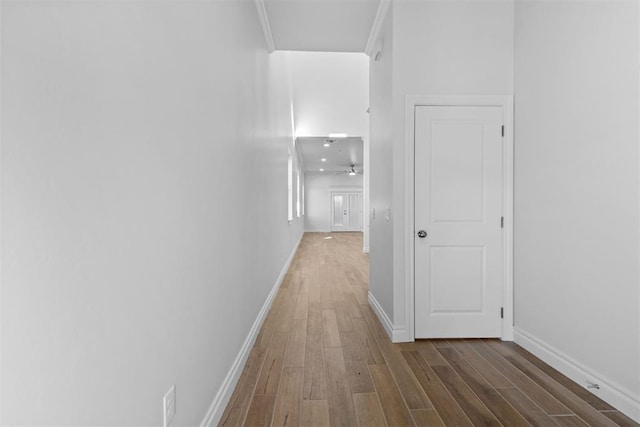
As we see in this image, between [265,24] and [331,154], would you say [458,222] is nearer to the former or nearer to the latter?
[265,24]

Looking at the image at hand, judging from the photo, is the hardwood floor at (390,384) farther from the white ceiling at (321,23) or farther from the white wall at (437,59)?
the white ceiling at (321,23)

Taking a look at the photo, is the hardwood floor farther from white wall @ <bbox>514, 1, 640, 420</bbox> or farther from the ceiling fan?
the ceiling fan

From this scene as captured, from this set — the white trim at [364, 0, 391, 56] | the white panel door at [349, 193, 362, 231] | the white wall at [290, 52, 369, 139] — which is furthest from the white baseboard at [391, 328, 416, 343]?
the white panel door at [349, 193, 362, 231]

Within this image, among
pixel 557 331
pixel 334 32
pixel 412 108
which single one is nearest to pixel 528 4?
pixel 412 108

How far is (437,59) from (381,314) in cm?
236

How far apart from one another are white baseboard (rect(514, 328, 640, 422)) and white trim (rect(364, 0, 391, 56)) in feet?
9.85

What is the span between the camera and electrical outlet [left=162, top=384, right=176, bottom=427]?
123 centimetres

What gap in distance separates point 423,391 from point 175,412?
1.49 m

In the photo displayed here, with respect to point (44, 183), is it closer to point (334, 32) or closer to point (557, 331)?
point (557, 331)

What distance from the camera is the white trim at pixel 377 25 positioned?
307cm

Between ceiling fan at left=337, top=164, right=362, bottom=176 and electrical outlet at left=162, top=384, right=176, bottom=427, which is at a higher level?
ceiling fan at left=337, top=164, right=362, bottom=176

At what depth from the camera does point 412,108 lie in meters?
2.95

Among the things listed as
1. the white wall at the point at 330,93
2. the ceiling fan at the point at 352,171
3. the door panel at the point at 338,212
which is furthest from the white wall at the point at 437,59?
the door panel at the point at 338,212

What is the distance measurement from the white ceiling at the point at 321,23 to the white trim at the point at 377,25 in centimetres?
3
